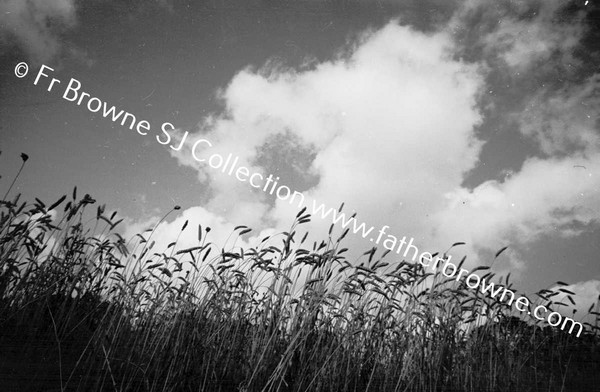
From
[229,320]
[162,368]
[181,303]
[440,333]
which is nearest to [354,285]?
[440,333]

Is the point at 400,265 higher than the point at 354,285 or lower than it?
higher

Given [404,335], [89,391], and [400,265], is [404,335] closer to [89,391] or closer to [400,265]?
[400,265]

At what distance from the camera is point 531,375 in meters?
4.76

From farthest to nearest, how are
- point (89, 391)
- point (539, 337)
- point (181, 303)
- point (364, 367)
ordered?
1. point (539, 337)
2. point (364, 367)
3. point (181, 303)
4. point (89, 391)

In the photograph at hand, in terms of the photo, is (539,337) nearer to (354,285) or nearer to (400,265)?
(400,265)

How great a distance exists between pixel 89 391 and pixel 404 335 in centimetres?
280

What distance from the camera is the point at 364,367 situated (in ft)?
12.3

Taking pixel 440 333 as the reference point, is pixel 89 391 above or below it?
below

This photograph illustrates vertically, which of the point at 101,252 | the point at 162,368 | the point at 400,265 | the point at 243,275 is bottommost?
the point at 162,368

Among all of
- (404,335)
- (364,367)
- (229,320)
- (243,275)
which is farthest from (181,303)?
(404,335)

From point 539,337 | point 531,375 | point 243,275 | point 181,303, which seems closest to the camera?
point 181,303

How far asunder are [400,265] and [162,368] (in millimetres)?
2607

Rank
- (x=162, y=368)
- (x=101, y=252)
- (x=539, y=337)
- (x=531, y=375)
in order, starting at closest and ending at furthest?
1. (x=162, y=368)
2. (x=101, y=252)
3. (x=531, y=375)
4. (x=539, y=337)

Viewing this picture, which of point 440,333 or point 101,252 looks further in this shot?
point 101,252
